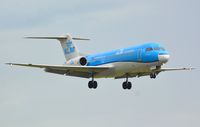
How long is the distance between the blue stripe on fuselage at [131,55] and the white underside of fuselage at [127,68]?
342mm

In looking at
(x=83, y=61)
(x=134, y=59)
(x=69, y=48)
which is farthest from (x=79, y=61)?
(x=134, y=59)

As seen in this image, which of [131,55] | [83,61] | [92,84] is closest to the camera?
[131,55]

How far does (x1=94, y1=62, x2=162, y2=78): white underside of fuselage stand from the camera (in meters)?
88.4

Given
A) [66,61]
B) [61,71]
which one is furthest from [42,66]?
[66,61]

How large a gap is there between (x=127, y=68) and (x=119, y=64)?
1090mm

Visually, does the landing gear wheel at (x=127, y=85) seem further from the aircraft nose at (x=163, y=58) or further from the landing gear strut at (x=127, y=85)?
the aircraft nose at (x=163, y=58)

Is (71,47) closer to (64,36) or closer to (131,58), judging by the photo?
(64,36)

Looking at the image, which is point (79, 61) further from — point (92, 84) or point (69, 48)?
point (69, 48)

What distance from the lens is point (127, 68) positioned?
A: 3521 inches

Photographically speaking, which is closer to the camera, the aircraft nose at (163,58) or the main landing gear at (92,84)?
the aircraft nose at (163,58)

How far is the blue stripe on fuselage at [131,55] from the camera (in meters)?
88.4

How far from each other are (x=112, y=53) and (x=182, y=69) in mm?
7196

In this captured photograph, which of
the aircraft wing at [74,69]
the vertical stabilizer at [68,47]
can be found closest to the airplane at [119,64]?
the aircraft wing at [74,69]

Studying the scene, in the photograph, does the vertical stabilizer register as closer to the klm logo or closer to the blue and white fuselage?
the klm logo
